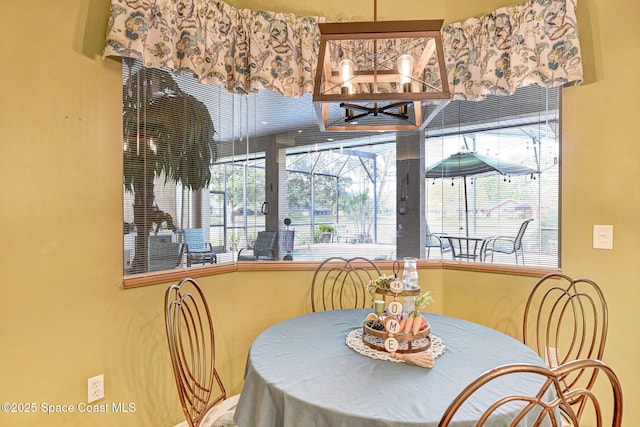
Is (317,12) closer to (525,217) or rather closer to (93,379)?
(525,217)

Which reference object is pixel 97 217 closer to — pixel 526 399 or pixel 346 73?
pixel 346 73

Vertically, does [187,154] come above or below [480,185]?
above

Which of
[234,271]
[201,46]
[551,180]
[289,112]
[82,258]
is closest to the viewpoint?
[82,258]

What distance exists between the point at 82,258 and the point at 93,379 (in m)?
0.59

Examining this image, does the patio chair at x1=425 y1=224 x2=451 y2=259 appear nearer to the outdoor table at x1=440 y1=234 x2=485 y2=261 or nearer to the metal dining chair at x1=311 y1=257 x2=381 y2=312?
the outdoor table at x1=440 y1=234 x2=485 y2=261

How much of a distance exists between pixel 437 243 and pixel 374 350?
136 centimetres

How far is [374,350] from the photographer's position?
141 centimetres

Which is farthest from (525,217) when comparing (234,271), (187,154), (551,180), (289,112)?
(187,154)

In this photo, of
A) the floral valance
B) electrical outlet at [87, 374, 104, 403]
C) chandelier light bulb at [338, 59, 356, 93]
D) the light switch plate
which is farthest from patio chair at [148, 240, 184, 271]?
the light switch plate

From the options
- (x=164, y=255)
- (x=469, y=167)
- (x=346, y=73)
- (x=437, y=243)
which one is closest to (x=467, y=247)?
(x=437, y=243)

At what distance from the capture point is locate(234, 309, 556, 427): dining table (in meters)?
1.01

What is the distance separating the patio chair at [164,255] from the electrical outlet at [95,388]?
0.56 metres

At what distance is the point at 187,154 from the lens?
2.19 meters

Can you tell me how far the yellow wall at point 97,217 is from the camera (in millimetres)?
1550
